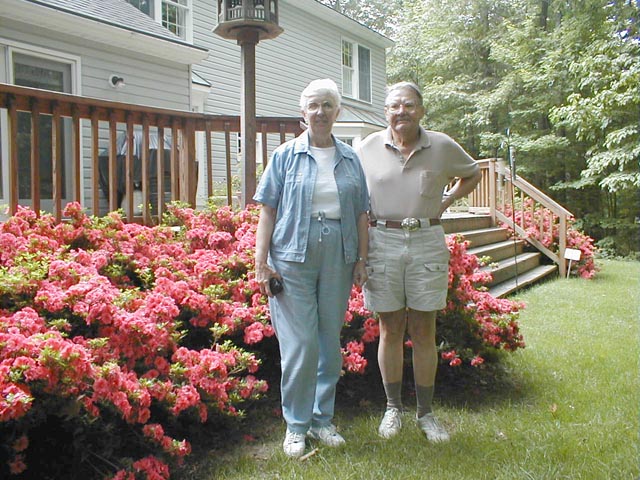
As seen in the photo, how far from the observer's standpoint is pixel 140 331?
2.68 meters

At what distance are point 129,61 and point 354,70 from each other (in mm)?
9108

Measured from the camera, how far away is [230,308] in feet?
10.7

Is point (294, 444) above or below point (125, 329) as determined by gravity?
below

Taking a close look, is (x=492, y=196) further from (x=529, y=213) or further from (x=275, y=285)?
(x=275, y=285)

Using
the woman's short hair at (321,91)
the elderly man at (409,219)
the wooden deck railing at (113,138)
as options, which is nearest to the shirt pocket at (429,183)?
the elderly man at (409,219)

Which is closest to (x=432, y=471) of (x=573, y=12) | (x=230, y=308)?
(x=230, y=308)

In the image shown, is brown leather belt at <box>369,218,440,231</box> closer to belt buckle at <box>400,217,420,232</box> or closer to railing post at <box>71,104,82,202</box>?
belt buckle at <box>400,217,420,232</box>

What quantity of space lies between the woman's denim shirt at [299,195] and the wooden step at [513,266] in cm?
426

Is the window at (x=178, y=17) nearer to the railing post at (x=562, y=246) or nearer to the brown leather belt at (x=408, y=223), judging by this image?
the railing post at (x=562, y=246)

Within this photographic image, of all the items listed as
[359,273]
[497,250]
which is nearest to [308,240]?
[359,273]

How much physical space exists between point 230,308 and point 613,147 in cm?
1233

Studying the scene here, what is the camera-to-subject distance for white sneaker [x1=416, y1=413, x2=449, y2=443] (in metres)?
2.84

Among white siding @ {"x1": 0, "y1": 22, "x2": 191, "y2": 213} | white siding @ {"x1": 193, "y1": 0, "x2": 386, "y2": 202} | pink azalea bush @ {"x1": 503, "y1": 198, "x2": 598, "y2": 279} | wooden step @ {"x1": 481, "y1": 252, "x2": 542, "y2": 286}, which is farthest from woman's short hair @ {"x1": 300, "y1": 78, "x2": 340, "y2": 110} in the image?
white siding @ {"x1": 193, "y1": 0, "x2": 386, "y2": 202}

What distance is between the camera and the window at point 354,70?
1590 centimetres
